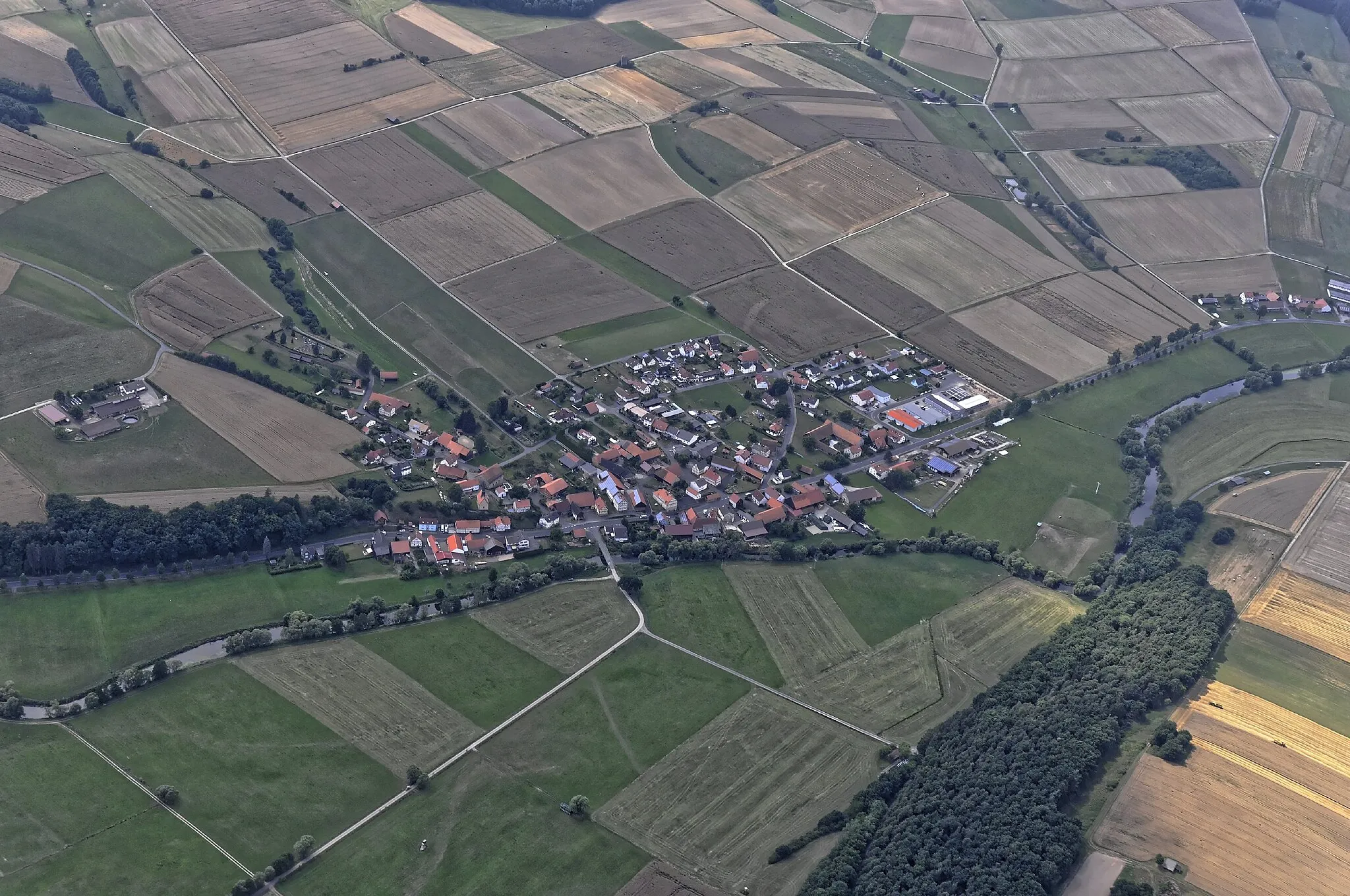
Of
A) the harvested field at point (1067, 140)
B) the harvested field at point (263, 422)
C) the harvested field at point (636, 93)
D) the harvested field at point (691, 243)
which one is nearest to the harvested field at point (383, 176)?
the harvested field at point (691, 243)

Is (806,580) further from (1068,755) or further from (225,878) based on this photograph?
(225,878)

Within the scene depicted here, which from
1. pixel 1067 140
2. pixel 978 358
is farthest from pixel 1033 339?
pixel 1067 140

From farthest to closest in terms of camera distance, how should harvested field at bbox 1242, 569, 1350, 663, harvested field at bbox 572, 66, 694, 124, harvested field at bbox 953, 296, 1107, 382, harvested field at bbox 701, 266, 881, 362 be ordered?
harvested field at bbox 572, 66, 694, 124, harvested field at bbox 953, 296, 1107, 382, harvested field at bbox 701, 266, 881, 362, harvested field at bbox 1242, 569, 1350, 663

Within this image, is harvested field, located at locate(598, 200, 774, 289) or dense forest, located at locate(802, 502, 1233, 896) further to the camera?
harvested field, located at locate(598, 200, 774, 289)

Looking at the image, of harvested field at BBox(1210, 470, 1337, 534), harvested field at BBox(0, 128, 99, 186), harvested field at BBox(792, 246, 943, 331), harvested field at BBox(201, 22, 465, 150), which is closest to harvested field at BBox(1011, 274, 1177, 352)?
harvested field at BBox(792, 246, 943, 331)

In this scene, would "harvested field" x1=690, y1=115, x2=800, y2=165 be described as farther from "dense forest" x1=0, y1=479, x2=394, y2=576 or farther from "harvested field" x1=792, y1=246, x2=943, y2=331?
"dense forest" x1=0, y1=479, x2=394, y2=576

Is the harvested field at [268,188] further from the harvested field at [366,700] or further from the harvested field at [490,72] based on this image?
the harvested field at [366,700]
